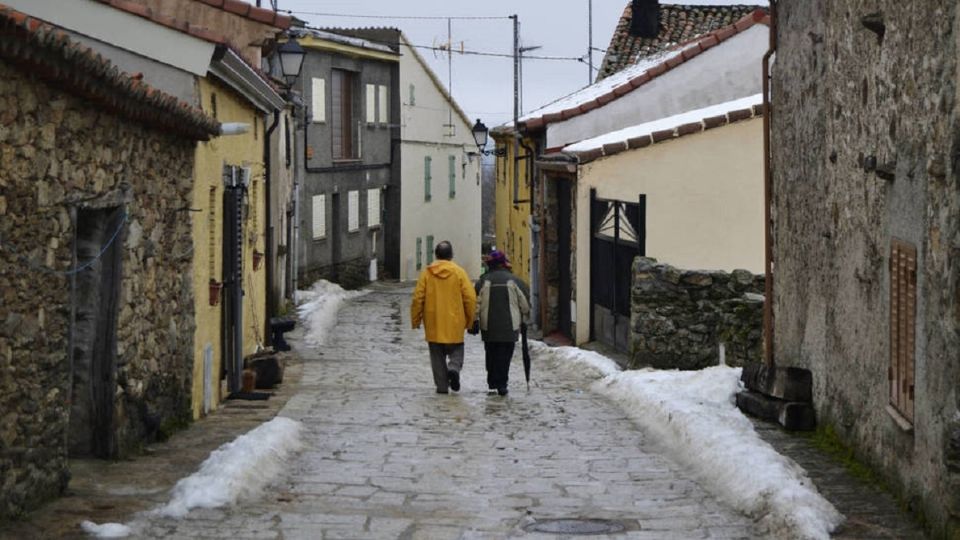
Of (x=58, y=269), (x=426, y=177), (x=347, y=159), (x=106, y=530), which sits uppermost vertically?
(x=347, y=159)

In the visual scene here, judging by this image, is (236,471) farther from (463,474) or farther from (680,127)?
(680,127)

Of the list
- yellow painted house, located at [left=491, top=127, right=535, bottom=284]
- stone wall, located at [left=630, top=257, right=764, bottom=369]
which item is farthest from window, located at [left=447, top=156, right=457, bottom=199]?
stone wall, located at [left=630, top=257, right=764, bottom=369]

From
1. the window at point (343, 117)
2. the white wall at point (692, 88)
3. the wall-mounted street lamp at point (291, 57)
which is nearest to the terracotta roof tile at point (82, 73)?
the wall-mounted street lamp at point (291, 57)

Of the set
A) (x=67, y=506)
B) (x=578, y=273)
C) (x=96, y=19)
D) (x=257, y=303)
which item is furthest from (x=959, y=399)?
(x=578, y=273)

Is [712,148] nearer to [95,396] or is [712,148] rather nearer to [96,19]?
[96,19]

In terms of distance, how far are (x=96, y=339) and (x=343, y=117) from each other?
1218 inches

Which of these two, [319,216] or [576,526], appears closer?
[576,526]

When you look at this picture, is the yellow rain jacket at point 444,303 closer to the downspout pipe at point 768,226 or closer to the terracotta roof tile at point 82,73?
the downspout pipe at point 768,226

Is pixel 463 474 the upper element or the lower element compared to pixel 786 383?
lower

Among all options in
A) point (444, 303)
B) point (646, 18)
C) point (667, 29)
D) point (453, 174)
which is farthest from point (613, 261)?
point (453, 174)

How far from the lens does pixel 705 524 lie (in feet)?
27.6

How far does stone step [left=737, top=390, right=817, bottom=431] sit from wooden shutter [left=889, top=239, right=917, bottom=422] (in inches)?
102

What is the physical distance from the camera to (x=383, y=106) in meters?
44.1

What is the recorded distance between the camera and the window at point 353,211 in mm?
40781
